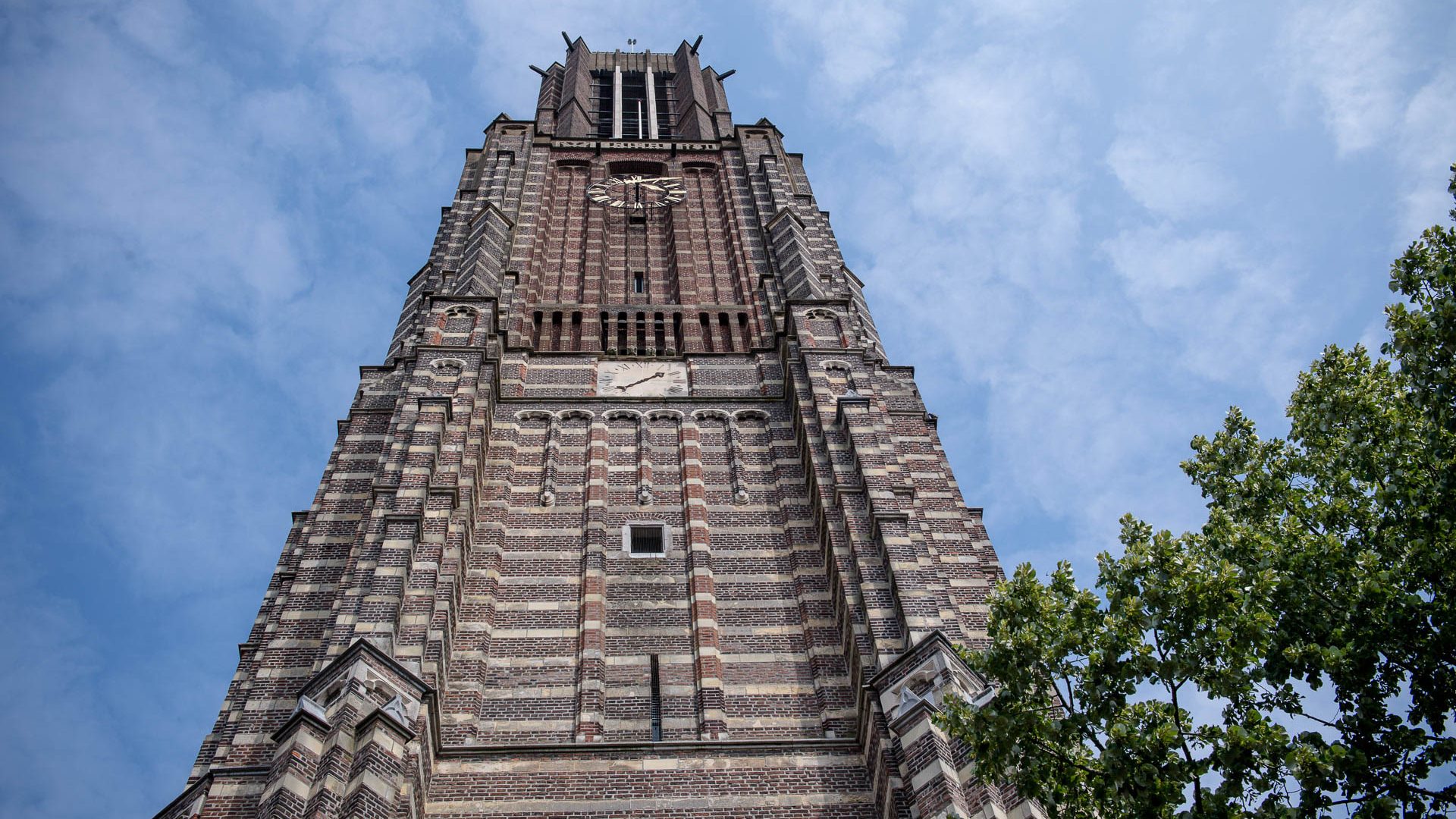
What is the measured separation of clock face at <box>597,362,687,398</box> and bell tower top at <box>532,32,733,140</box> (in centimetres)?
1810

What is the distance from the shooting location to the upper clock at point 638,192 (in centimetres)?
3934

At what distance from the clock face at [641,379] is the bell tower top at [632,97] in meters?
18.1

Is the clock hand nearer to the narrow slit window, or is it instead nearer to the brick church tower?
the brick church tower

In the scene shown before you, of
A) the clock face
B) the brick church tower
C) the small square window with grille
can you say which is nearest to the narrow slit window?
the brick church tower

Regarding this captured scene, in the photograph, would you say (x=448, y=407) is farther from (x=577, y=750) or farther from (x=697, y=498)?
(x=577, y=750)

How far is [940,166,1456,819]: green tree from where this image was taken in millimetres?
11961

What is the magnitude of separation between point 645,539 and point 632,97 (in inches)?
1390

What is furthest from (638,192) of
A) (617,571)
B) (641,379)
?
(617,571)

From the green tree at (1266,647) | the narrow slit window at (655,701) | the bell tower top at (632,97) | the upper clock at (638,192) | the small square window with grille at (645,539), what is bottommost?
the green tree at (1266,647)

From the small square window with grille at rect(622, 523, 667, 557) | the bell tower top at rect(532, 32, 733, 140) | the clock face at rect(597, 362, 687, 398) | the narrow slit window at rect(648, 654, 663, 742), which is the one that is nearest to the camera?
the narrow slit window at rect(648, 654, 663, 742)

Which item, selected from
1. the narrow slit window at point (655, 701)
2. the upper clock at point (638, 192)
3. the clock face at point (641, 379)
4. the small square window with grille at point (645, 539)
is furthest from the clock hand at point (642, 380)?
the upper clock at point (638, 192)

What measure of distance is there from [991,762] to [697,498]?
11.2 m

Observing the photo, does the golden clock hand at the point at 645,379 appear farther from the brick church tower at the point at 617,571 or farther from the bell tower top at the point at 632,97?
the bell tower top at the point at 632,97

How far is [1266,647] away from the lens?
12.8 metres
